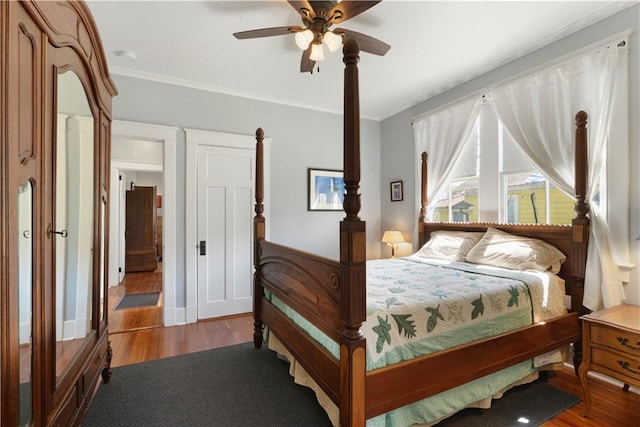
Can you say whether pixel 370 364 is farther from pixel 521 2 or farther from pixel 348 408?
pixel 521 2

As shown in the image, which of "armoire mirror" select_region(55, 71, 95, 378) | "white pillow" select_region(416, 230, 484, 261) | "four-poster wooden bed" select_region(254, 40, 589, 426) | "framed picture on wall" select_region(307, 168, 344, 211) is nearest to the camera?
"armoire mirror" select_region(55, 71, 95, 378)

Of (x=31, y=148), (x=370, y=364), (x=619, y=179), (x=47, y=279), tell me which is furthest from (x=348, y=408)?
(x=619, y=179)

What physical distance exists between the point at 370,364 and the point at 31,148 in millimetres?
1633

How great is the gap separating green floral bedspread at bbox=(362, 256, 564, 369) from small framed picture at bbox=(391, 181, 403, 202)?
76.5 inches

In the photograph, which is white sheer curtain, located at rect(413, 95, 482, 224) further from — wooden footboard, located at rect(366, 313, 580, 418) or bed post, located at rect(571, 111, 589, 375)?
wooden footboard, located at rect(366, 313, 580, 418)

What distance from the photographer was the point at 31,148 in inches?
39.7

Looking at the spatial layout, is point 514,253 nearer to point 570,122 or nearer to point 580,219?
point 580,219

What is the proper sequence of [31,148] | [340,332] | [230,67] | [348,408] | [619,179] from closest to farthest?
[31,148] < [348,408] < [340,332] < [619,179] < [230,67]

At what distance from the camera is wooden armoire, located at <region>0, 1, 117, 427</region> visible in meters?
0.87

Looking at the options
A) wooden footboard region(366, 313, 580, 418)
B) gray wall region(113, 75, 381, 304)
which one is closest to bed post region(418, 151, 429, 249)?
gray wall region(113, 75, 381, 304)

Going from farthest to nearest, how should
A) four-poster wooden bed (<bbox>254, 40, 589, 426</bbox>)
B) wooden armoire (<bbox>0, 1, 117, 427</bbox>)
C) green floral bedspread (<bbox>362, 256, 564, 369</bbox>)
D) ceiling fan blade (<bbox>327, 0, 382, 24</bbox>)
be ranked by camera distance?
ceiling fan blade (<bbox>327, 0, 382, 24</bbox>) < green floral bedspread (<bbox>362, 256, 564, 369</bbox>) < four-poster wooden bed (<bbox>254, 40, 589, 426</bbox>) < wooden armoire (<bbox>0, 1, 117, 427</bbox>)

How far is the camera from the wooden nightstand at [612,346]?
5.58 ft

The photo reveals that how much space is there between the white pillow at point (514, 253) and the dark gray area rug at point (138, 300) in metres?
4.25

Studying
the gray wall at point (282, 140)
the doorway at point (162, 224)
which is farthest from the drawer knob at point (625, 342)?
the doorway at point (162, 224)
